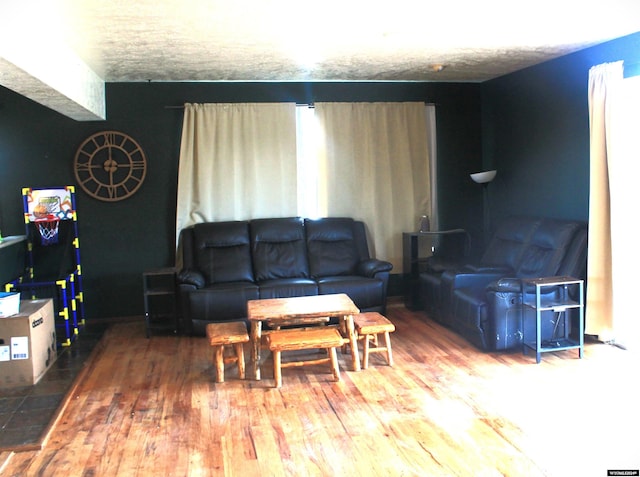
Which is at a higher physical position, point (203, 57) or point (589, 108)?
point (203, 57)

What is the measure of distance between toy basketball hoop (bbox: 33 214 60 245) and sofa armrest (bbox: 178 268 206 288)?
1269 millimetres

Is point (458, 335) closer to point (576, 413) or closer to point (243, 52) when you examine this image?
point (576, 413)

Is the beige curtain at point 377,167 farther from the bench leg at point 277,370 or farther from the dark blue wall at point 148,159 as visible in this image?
the bench leg at point 277,370

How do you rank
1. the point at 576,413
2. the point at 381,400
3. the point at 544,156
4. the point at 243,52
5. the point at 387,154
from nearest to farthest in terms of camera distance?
the point at 576,413 → the point at 381,400 → the point at 243,52 → the point at 544,156 → the point at 387,154

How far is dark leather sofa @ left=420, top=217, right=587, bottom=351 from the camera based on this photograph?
14.4ft

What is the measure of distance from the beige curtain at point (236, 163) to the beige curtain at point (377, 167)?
402 millimetres

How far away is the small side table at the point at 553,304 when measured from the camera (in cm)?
418

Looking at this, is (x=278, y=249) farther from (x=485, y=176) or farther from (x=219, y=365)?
(x=485, y=176)

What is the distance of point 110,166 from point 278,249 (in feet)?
6.06

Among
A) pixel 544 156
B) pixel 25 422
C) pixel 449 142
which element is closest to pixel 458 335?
pixel 544 156

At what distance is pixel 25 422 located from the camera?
3322 mm

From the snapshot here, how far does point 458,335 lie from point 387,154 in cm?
213

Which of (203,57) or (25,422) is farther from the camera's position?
(203,57)

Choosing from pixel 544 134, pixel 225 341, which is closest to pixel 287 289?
pixel 225 341
